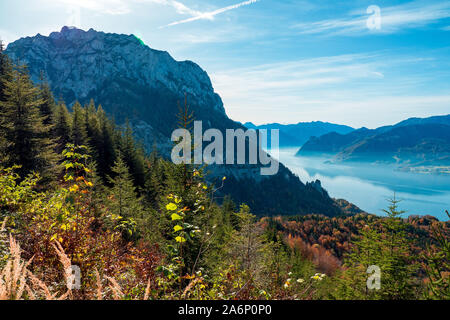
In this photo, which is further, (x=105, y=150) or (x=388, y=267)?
(x=105, y=150)

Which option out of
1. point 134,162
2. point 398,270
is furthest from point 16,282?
point 134,162

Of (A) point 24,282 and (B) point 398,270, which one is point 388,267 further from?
(A) point 24,282

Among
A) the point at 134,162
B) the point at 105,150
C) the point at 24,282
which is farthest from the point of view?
the point at 105,150

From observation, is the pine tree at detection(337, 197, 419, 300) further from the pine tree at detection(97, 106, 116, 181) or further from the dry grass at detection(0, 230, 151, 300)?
the pine tree at detection(97, 106, 116, 181)

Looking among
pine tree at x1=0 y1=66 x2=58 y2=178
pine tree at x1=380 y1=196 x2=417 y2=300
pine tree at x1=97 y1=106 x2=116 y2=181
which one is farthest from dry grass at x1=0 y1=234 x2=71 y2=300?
pine tree at x1=97 y1=106 x2=116 y2=181

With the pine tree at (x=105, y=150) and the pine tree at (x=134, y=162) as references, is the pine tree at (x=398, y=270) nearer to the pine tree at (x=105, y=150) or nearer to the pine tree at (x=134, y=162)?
the pine tree at (x=134, y=162)

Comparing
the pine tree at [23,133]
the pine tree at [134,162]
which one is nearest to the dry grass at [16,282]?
the pine tree at [23,133]

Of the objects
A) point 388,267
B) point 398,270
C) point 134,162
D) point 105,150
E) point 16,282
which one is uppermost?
point 105,150

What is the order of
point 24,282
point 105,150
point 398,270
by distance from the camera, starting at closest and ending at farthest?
point 24,282 → point 398,270 → point 105,150

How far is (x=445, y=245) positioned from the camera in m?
4.12

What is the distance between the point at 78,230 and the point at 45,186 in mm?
14694
